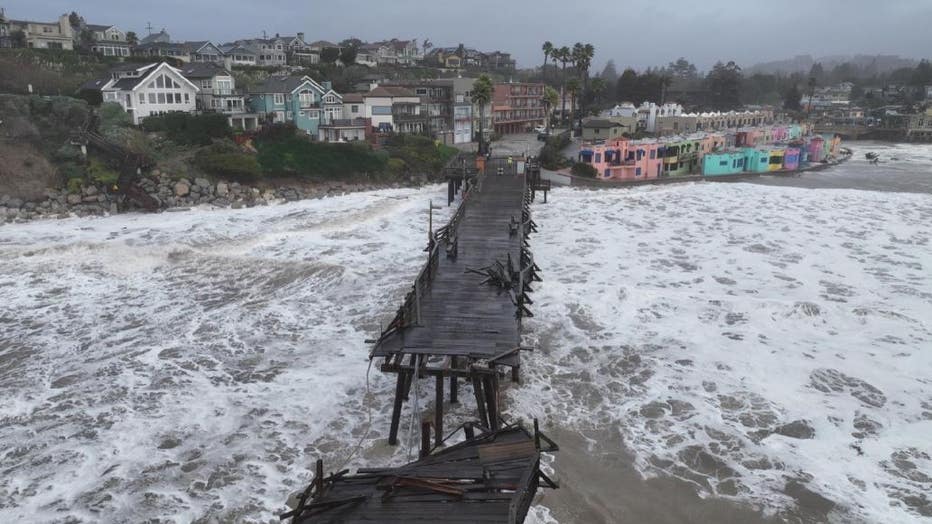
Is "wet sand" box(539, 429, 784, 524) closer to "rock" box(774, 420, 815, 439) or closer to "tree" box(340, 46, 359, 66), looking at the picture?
"rock" box(774, 420, 815, 439)

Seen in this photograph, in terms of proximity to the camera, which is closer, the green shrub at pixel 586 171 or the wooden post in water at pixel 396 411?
the wooden post in water at pixel 396 411

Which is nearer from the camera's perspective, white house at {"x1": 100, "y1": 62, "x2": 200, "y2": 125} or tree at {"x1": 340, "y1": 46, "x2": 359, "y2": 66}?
white house at {"x1": 100, "y1": 62, "x2": 200, "y2": 125}

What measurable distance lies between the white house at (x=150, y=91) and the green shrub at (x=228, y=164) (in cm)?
848

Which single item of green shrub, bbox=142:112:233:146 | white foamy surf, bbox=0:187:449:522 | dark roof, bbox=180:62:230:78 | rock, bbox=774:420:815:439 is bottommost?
rock, bbox=774:420:815:439

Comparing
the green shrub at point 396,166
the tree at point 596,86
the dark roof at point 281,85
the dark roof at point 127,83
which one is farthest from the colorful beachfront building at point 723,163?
the dark roof at point 127,83

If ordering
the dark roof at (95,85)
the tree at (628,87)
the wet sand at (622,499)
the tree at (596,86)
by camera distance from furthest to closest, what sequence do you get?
the tree at (628,87), the tree at (596,86), the dark roof at (95,85), the wet sand at (622,499)

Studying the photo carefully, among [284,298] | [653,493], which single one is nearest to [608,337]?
[653,493]

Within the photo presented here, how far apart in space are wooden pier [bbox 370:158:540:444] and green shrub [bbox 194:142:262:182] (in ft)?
76.7

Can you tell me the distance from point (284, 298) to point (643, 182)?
41.7 m

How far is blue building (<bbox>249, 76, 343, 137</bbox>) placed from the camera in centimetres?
5378

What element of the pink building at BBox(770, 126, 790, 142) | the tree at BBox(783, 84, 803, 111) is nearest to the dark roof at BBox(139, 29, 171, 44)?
the pink building at BBox(770, 126, 790, 142)

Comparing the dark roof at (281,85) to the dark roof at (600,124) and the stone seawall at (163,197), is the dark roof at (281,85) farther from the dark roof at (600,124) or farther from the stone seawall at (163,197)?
the dark roof at (600,124)

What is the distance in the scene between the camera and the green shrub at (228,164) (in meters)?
43.3

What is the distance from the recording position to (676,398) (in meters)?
17.0
